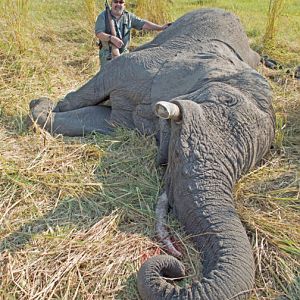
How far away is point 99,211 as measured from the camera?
3.56 m

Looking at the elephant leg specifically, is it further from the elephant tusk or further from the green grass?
the elephant tusk

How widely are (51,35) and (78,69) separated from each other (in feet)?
5.42

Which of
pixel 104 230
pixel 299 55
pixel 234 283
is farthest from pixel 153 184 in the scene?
pixel 299 55

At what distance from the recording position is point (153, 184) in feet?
12.6

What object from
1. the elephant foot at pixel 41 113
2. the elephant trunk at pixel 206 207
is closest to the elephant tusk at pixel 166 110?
the elephant trunk at pixel 206 207

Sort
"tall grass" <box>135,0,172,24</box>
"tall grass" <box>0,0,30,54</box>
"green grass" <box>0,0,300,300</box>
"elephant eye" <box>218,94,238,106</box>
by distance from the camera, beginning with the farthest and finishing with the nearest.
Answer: "tall grass" <box>135,0,172,24</box>
"tall grass" <box>0,0,30,54</box>
"elephant eye" <box>218,94,238,106</box>
"green grass" <box>0,0,300,300</box>

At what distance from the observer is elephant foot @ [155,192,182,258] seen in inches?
124

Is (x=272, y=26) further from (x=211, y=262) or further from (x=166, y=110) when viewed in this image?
(x=211, y=262)

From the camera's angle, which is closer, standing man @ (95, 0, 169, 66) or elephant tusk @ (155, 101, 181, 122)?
elephant tusk @ (155, 101, 181, 122)

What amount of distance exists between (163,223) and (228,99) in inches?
36.0

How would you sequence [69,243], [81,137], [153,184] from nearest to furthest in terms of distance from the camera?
[69,243] < [153,184] < [81,137]

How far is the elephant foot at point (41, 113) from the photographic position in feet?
15.7

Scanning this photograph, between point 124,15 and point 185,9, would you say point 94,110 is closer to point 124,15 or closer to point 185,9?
point 124,15

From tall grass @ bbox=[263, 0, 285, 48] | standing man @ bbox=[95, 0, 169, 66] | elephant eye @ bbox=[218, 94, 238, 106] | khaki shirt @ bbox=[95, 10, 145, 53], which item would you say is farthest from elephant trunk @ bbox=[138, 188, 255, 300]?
tall grass @ bbox=[263, 0, 285, 48]
